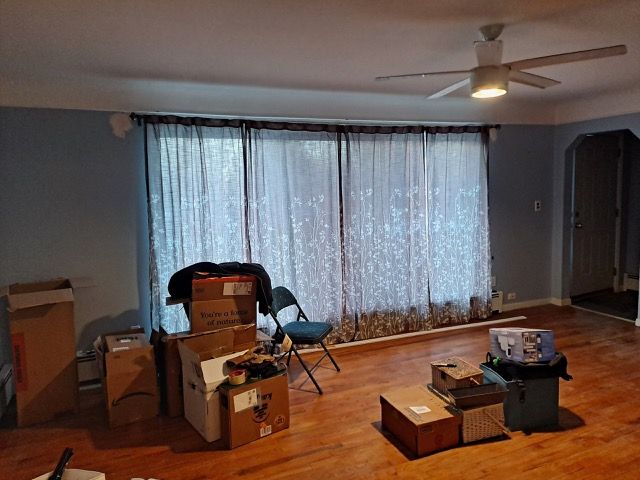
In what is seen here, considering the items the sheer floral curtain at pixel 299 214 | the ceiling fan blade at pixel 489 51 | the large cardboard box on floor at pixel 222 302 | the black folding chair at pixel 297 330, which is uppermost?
the ceiling fan blade at pixel 489 51

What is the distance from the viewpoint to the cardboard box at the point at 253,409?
2822 mm

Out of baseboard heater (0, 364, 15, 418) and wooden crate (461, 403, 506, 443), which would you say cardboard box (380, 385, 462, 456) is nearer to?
wooden crate (461, 403, 506, 443)

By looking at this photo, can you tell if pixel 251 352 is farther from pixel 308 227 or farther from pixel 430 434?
pixel 308 227

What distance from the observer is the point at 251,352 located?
3088mm

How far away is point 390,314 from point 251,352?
2.05 meters

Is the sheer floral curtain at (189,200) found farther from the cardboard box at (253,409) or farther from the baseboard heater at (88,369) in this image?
the cardboard box at (253,409)

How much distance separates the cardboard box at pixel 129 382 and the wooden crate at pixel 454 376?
183 cm

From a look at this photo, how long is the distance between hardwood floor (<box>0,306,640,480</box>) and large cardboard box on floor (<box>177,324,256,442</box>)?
11 cm

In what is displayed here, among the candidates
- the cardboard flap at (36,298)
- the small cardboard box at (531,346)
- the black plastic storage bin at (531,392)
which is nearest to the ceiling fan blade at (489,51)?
the small cardboard box at (531,346)

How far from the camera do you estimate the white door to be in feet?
19.2

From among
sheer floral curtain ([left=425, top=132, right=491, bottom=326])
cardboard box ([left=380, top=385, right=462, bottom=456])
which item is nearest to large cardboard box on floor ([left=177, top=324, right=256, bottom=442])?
cardboard box ([left=380, top=385, right=462, bottom=456])

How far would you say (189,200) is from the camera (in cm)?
394

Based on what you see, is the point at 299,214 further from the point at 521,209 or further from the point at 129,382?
the point at 521,209

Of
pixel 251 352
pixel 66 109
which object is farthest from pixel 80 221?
pixel 251 352
